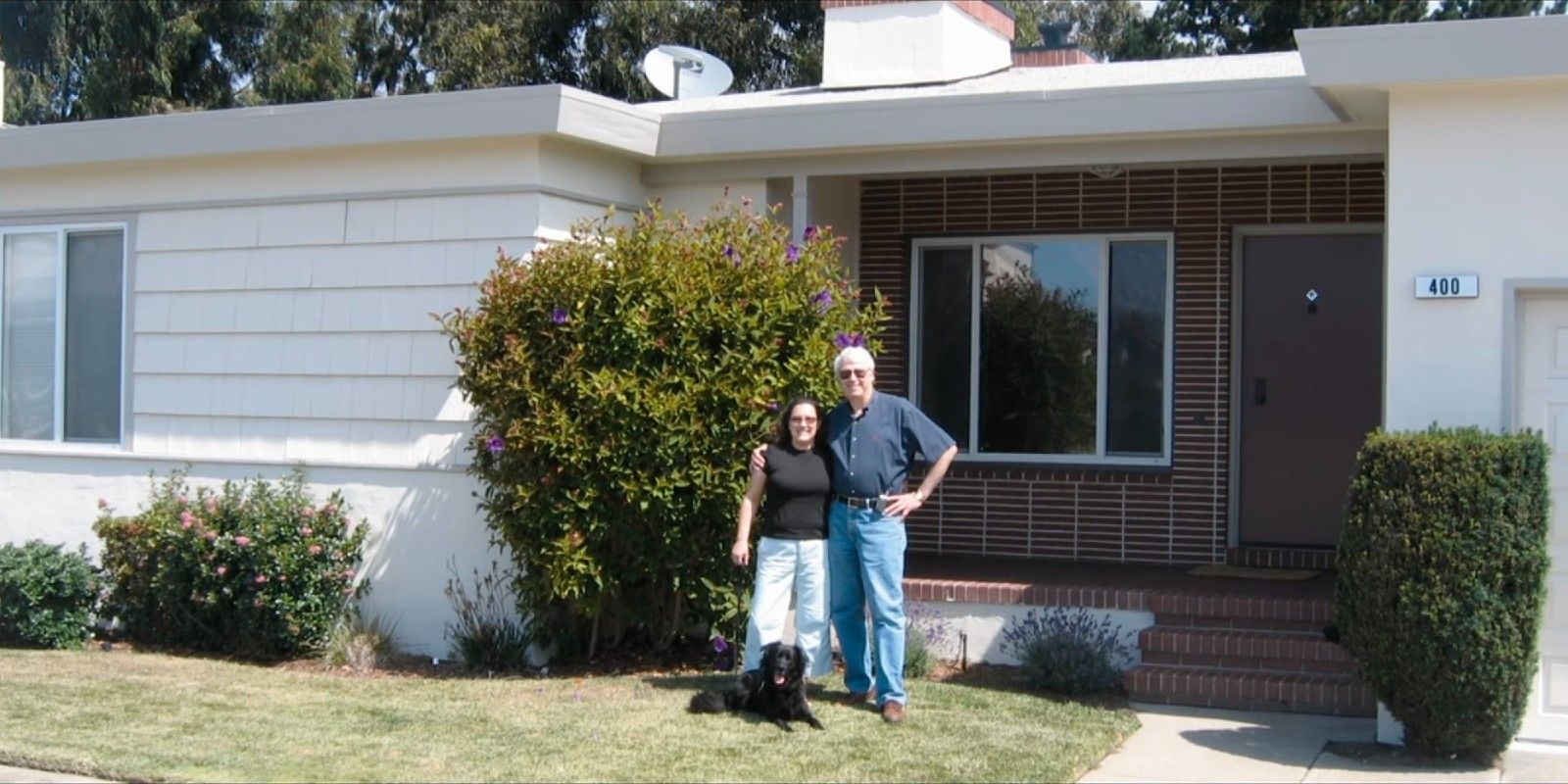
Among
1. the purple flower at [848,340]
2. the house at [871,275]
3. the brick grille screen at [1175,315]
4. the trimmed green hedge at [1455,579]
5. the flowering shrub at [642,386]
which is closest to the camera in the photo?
the trimmed green hedge at [1455,579]

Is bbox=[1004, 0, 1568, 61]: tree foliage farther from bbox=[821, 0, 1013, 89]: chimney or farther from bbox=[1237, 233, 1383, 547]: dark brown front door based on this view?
bbox=[1237, 233, 1383, 547]: dark brown front door

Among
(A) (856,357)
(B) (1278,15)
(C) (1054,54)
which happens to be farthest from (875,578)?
(B) (1278,15)

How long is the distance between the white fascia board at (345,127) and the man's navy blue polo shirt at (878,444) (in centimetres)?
270

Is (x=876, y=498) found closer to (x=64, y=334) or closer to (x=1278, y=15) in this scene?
(x=64, y=334)

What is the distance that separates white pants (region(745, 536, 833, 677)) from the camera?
26.7 feet

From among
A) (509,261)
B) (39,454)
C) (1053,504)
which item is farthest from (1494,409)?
(39,454)

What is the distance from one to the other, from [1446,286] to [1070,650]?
2580mm

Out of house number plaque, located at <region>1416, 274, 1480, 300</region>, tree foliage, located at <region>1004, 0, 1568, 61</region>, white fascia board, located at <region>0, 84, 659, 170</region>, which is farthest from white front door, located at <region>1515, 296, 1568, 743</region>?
tree foliage, located at <region>1004, 0, 1568, 61</region>

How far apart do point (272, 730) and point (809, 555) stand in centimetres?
262

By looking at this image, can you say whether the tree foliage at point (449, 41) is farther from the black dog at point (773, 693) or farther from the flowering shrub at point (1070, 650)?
the black dog at point (773, 693)

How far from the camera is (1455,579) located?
7.30 m

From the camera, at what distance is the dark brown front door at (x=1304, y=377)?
11.1m

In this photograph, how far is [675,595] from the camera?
30.9ft

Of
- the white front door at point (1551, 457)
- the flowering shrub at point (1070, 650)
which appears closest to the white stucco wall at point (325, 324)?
the flowering shrub at point (1070, 650)
